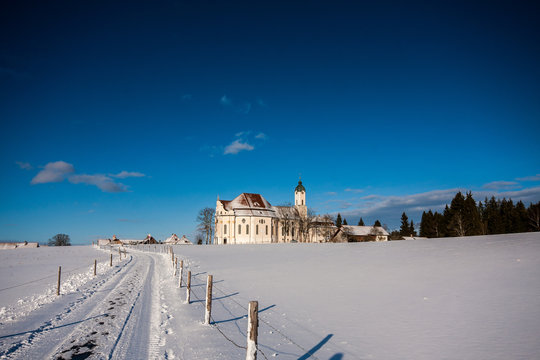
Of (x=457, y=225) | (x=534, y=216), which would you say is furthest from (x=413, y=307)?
(x=534, y=216)

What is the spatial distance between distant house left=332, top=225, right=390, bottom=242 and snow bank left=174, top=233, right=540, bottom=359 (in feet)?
262

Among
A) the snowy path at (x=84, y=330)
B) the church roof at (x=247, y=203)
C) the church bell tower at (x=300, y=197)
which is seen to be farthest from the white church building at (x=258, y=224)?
the snowy path at (x=84, y=330)

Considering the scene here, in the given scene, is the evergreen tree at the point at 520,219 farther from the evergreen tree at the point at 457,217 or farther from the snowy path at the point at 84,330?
the snowy path at the point at 84,330

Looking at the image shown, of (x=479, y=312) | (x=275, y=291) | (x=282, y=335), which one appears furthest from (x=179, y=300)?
(x=479, y=312)

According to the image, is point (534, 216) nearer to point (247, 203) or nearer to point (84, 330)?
point (247, 203)

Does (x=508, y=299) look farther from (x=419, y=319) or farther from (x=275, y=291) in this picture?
(x=275, y=291)

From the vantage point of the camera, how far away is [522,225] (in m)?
65.9

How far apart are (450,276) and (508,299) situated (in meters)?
4.90

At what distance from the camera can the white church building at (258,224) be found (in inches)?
3748

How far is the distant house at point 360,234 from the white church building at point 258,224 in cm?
345

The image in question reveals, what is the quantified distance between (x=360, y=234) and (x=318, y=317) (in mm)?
114101

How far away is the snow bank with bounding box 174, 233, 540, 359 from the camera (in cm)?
851

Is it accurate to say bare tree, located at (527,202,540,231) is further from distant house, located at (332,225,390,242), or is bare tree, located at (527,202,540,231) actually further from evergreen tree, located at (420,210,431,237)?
distant house, located at (332,225,390,242)

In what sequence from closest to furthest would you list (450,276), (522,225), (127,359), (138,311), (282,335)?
(127,359) < (282,335) < (138,311) < (450,276) < (522,225)
